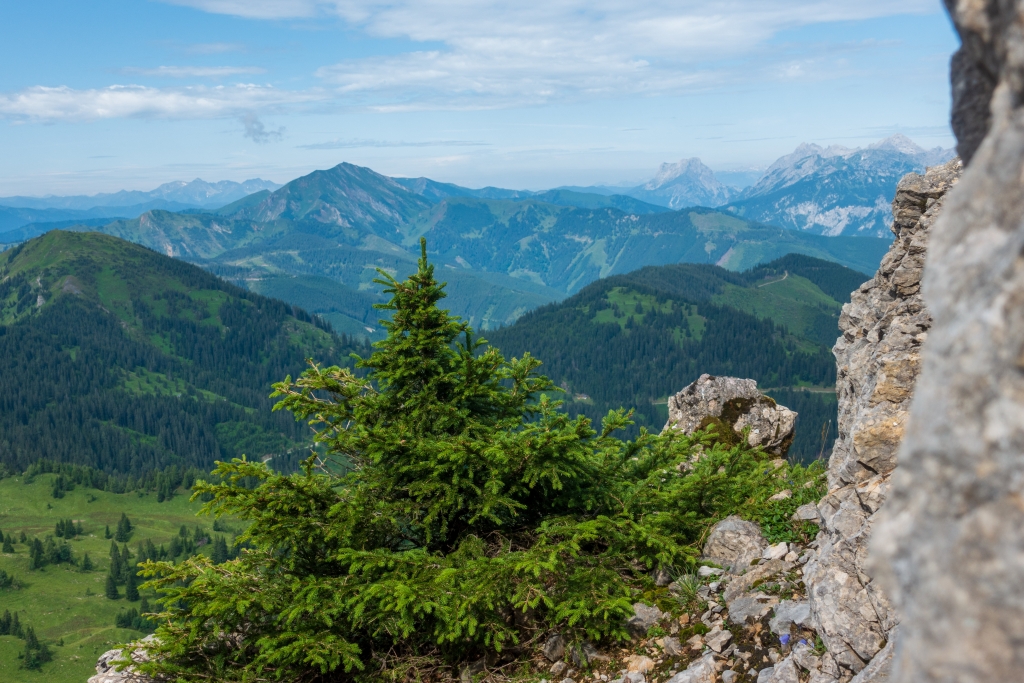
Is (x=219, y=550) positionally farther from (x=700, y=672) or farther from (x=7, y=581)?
(x=700, y=672)

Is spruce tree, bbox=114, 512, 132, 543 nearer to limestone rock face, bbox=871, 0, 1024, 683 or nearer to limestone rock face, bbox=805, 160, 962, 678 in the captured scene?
limestone rock face, bbox=805, 160, 962, 678

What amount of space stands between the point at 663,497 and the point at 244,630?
28.8 feet

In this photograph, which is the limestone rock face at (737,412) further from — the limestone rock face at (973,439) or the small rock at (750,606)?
the limestone rock face at (973,439)

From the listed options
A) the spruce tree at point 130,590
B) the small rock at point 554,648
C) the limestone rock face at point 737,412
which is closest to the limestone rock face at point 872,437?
the small rock at point 554,648

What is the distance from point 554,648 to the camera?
12086 mm

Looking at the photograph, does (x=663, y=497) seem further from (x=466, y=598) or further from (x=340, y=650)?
(x=340, y=650)

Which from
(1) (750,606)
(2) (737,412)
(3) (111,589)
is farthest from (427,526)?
(3) (111,589)

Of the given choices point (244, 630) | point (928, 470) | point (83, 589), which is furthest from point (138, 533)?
point (928, 470)

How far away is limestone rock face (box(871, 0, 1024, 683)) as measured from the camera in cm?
277

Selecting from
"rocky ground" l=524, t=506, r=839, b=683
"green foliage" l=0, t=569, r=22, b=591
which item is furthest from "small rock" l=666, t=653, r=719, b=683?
"green foliage" l=0, t=569, r=22, b=591

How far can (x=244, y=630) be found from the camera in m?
12.2

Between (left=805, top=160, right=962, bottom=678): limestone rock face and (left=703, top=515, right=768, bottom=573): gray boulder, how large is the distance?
1.78 m

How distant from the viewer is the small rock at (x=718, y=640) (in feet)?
35.5

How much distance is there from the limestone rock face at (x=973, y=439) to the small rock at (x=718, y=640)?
326 inches
